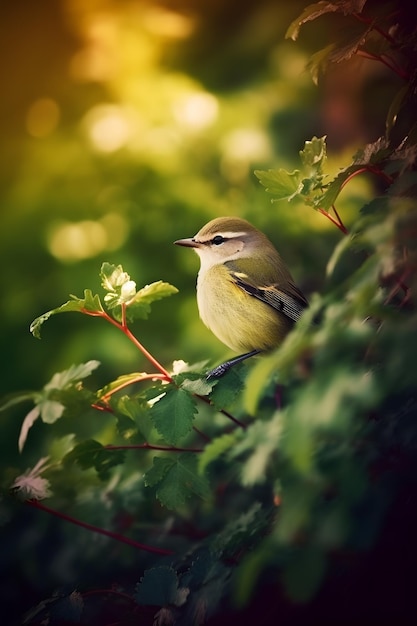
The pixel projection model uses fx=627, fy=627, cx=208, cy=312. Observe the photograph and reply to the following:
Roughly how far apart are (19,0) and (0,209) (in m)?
0.74

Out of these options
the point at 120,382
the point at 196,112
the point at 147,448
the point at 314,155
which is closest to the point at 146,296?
the point at 120,382

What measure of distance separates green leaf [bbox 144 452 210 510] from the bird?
25cm

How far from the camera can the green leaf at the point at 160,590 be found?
1006 mm

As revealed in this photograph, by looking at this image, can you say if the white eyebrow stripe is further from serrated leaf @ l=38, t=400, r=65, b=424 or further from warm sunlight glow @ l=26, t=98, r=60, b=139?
warm sunlight glow @ l=26, t=98, r=60, b=139

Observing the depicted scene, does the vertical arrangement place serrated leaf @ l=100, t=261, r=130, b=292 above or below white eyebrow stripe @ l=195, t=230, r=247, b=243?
above

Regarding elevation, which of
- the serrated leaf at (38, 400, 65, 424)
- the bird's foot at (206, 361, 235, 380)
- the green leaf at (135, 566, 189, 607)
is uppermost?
the serrated leaf at (38, 400, 65, 424)

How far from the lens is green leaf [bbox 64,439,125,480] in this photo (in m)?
1.14

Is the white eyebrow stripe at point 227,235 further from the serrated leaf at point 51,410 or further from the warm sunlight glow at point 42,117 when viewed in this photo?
the warm sunlight glow at point 42,117

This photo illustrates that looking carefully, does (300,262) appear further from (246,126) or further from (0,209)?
(0,209)

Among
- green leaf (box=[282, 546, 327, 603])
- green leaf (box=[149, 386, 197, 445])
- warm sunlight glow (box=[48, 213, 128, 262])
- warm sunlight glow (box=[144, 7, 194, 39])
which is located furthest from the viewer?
warm sunlight glow (box=[144, 7, 194, 39])

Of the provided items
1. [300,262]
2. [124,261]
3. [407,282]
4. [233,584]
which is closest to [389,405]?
[407,282]

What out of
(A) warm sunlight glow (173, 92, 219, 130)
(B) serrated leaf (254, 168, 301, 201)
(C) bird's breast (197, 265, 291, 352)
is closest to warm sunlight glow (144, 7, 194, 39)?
(A) warm sunlight glow (173, 92, 219, 130)

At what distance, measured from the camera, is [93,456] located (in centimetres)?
115

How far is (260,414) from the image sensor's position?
145cm
